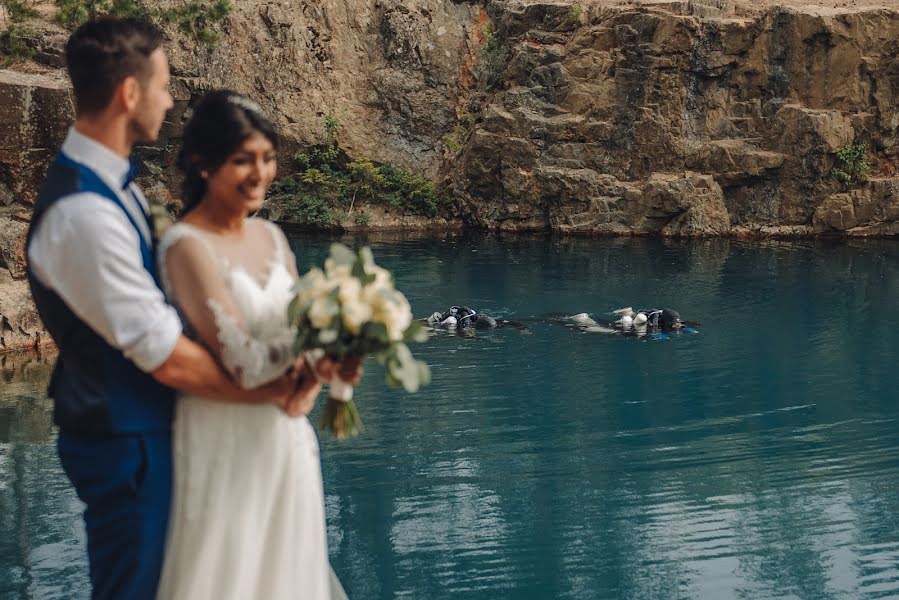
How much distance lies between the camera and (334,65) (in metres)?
25.0

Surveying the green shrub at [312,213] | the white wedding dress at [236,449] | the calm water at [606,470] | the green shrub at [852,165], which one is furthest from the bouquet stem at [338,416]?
the green shrub at [852,165]

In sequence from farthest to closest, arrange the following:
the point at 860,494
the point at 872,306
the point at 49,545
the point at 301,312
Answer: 1. the point at 872,306
2. the point at 860,494
3. the point at 49,545
4. the point at 301,312

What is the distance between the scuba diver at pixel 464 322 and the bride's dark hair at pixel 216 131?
8803 mm

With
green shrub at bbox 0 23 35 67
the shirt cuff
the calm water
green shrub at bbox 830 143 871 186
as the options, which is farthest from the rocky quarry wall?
the shirt cuff

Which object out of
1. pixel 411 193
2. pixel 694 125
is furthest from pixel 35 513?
pixel 694 125

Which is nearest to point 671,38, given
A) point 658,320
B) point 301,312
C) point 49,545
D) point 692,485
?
point 658,320

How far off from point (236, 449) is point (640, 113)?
68.1ft

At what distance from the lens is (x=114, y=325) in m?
2.34

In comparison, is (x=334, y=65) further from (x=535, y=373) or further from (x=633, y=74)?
(x=535, y=373)

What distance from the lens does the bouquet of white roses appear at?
2473mm

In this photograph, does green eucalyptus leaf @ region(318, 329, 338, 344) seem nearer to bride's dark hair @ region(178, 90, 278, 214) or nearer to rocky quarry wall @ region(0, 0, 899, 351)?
bride's dark hair @ region(178, 90, 278, 214)

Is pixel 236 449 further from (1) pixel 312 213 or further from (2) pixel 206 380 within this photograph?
(1) pixel 312 213

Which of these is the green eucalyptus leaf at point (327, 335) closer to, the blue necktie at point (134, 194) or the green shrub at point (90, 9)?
the blue necktie at point (134, 194)

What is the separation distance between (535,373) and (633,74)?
558 inches
